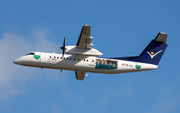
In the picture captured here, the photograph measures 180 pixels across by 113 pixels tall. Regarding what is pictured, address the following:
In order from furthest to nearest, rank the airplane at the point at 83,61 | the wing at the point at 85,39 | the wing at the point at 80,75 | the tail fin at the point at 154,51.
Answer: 1. the wing at the point at 80,75
2. the tail fin at the point at 154,51
3. the airplane at the point at 83,61
4. the wing at the point at 85,39

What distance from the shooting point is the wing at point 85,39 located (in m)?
23.8

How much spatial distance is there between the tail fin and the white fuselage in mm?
1305

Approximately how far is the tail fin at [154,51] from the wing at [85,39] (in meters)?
5.69

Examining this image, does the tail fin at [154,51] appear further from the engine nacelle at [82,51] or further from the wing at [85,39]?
the wing at [85,39]

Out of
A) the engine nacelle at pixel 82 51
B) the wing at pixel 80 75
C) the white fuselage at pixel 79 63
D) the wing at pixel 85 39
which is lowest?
the wing at pixel 80 75

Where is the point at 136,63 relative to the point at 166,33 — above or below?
below

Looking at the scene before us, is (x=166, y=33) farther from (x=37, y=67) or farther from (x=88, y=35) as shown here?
(x=37, y=67)

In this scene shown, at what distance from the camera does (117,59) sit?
27172 mm

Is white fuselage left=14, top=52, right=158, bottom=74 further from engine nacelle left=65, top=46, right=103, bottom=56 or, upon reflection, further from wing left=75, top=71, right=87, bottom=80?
wing left=75, top=71, right=87, bottom=80

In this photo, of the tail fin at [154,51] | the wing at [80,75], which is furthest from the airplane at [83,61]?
the wing at [80,75]

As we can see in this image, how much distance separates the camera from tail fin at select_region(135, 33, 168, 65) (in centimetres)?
2755

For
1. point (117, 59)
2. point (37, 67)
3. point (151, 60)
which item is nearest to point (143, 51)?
point (151, 60)

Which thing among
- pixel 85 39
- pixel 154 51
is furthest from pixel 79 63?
pixel 154 51

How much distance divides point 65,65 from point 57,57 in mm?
1147
